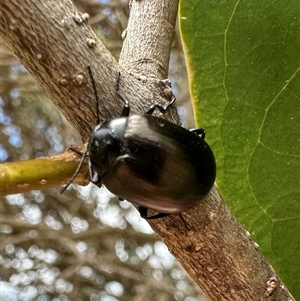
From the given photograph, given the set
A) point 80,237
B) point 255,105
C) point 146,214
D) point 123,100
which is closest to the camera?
point 123,100

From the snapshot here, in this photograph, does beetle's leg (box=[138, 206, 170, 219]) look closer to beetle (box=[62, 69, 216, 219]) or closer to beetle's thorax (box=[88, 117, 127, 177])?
beetle (box=[62, 69, 216, 219])

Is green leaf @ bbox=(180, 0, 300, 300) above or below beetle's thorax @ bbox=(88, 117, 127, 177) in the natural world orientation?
above

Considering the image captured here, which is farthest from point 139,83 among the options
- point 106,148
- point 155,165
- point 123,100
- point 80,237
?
point 80,237

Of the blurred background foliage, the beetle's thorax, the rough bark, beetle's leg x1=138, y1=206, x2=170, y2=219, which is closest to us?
the rough bark

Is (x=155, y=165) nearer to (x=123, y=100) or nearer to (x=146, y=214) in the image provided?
(x=146, y=214)

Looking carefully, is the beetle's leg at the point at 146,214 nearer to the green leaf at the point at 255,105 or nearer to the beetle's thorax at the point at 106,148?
the beetle's thorax at the point at 106,148

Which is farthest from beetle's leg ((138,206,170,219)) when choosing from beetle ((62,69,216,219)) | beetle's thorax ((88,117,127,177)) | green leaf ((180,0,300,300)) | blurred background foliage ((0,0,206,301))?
blurred background foliage ((0,0,206,301))

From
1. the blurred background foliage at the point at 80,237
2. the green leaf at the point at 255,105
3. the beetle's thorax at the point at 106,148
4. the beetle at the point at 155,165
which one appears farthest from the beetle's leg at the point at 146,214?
the blurred background foliage at the point at 80,237
